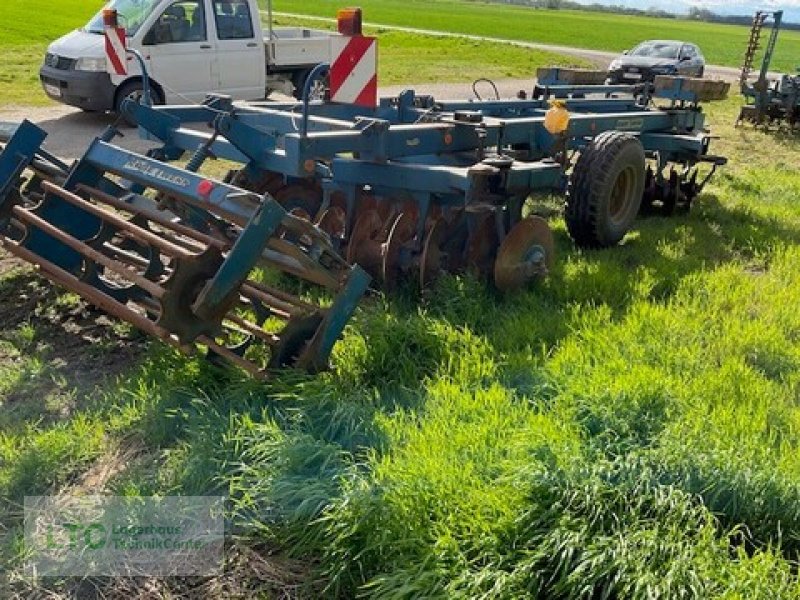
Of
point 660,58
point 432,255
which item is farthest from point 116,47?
point 660,58

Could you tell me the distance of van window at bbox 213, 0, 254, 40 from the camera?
11.9m

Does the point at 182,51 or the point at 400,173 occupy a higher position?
the point at 400,173

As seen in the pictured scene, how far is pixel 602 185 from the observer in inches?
226

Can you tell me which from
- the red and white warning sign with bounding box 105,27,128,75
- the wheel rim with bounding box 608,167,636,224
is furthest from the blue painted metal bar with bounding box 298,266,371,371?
the red and white warning sign with bounding box 105,27,128,75

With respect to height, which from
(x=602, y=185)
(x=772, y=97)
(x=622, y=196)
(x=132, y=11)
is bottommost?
(x=772, y=97)

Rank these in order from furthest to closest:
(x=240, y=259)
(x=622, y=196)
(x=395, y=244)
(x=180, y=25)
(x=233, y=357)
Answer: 1. (x=180, y=25)
2. (x=622, y=196)
3. (x=395, y=244)
4. (x=233, y=357)
5. (x=240, y=259)

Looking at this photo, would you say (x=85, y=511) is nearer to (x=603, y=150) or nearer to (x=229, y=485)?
(x=229, y=485)

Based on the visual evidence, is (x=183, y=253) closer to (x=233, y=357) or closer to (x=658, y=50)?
(x=233, y=357)

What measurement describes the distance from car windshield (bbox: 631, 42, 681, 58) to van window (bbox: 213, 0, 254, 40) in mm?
11067

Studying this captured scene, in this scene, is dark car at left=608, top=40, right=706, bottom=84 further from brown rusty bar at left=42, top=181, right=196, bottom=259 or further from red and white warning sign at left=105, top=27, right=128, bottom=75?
brown rusty bar at left=42, top=181, right=196, bottom=259

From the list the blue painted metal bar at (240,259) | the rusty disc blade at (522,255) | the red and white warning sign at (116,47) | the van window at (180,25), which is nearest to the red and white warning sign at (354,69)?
the rusty disc blade at (522,255)

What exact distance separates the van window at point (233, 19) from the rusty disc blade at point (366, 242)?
7.94 m

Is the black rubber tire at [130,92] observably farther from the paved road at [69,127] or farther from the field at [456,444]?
the field at [456,444]

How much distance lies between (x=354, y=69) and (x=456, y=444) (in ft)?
9.30
